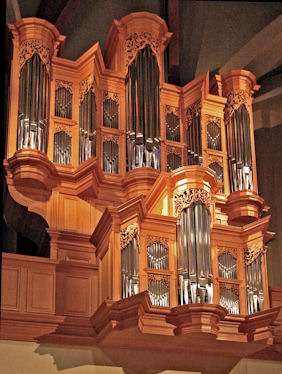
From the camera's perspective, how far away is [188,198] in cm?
954

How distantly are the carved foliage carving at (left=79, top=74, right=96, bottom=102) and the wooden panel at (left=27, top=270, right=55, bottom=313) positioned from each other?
144 inches

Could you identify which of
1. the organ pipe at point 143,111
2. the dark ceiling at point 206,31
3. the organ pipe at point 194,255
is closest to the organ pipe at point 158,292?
the organ pipe at point 194,255

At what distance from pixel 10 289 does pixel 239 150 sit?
5.37 metres

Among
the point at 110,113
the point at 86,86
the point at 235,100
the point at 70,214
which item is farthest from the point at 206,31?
the point at 70,214

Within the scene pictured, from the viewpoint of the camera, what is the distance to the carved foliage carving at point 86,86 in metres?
11.3

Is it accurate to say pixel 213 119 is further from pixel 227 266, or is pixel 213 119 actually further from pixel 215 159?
pixel 227 266

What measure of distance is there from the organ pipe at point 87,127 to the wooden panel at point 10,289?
2.53 metres

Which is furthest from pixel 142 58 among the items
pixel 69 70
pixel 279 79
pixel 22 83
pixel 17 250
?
pixel 17 250

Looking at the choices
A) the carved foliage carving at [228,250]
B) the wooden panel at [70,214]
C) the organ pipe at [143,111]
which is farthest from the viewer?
the organ pipe at [143,111]

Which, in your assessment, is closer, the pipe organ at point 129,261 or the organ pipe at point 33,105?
the pipe organ at point 129,261

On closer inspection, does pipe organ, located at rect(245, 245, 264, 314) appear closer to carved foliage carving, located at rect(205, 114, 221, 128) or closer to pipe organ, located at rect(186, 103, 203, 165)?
pipe organ, located at rect(186, 103, 203, 165)

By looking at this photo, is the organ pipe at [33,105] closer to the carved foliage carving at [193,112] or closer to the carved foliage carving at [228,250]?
the carved foliage carving at [193,112]

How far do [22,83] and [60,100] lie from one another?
2.49 feet

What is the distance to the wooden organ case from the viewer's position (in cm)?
902
